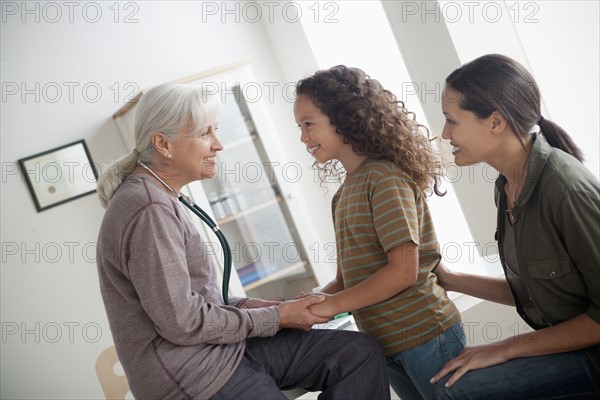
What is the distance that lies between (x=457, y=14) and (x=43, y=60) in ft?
7.26

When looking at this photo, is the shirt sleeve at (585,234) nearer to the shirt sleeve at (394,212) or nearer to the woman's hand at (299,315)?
the shirt sleeve at (394,212)

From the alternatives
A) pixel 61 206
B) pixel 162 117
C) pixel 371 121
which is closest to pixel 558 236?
pixel 371 121

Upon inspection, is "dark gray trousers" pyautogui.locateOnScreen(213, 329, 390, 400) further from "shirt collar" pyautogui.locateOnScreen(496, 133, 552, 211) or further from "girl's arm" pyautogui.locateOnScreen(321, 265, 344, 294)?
"shirt collar" pyautogui.locateOnScreen(496, 133, 552, 211)

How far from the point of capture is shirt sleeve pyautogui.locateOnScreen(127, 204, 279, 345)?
4.66 feet

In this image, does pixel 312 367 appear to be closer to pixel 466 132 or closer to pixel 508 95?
pixel 466 132

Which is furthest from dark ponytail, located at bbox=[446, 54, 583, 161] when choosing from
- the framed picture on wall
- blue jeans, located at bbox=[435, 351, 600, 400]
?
the framed picture on wall

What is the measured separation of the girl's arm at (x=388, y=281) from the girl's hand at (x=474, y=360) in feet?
0.68

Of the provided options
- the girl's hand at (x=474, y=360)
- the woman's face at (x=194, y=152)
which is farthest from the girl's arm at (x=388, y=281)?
the woman's face at (x=194, y=152)

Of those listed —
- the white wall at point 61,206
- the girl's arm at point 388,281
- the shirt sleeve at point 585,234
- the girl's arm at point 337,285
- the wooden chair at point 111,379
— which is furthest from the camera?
the white wall at point 61,206

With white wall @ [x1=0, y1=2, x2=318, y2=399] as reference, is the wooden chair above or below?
below

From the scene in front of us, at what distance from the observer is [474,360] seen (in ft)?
4.74

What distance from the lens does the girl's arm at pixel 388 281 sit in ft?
4.80

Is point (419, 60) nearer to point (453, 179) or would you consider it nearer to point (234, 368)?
point (453, 179)

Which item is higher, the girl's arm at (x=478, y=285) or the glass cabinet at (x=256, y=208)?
the glass cabinet at (x=256, y=208)
